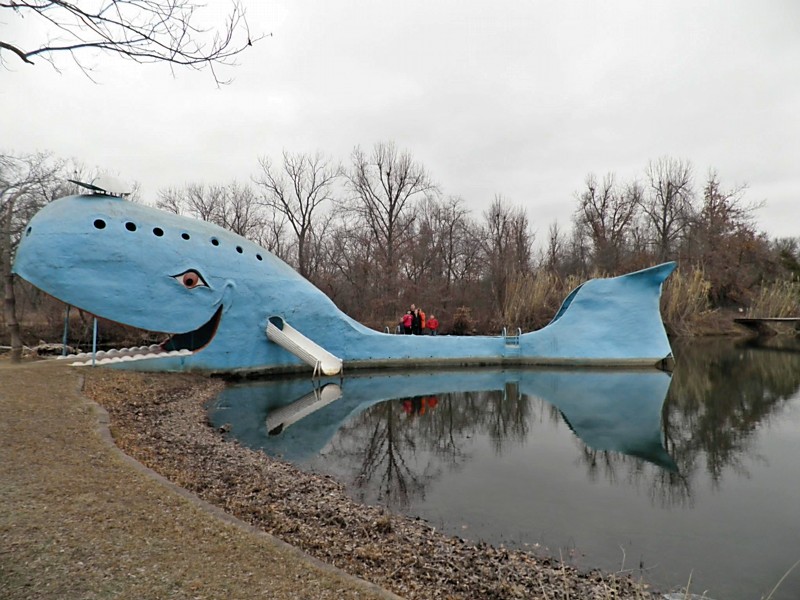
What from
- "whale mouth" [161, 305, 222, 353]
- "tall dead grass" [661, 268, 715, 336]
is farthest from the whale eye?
"tall dead grass" [661, 268, 715, 336]

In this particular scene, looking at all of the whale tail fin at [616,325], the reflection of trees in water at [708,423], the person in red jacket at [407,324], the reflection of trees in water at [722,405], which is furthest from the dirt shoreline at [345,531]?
the whale tail fin at [616,325]

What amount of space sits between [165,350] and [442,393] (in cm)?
741

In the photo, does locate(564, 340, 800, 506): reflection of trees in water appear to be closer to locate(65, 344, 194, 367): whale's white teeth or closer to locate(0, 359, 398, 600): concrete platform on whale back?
locate(0, 359, 398, 600): concrete platform on whale back

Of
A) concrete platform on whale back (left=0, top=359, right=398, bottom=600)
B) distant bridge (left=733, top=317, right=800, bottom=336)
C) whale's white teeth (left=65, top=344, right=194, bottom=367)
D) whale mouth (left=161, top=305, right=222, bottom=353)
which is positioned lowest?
concrete platform on whale back (left=0, top=359, right=398, bottom=600)

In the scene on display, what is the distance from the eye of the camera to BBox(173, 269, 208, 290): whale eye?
11586mm

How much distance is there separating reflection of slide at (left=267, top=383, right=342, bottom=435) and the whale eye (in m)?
3.77

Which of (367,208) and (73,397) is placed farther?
(367,208)

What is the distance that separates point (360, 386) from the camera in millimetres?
13055

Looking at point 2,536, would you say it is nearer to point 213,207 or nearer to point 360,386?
point 360,386

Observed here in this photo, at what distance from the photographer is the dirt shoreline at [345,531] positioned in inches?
144

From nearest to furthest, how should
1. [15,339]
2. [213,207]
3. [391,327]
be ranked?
[15,339], [391,327], [213,207]

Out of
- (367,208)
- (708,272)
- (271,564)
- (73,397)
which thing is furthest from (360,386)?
(708,272)

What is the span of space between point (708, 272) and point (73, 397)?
38691 mm

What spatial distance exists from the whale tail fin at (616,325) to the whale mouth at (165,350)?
1124 cm
